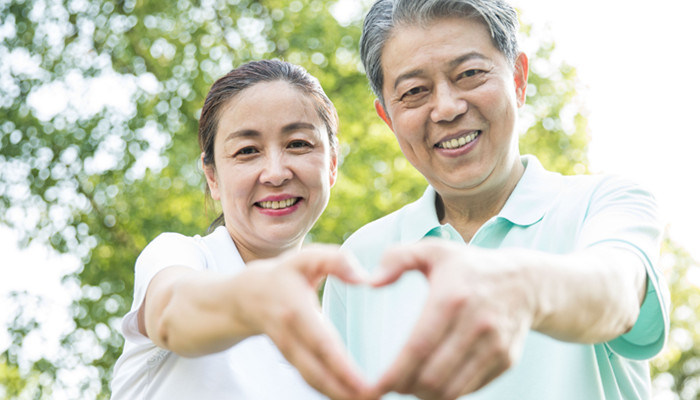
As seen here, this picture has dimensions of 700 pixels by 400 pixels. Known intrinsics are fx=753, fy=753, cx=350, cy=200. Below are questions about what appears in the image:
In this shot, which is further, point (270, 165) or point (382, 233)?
point (382, 233)

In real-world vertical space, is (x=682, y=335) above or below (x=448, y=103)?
below

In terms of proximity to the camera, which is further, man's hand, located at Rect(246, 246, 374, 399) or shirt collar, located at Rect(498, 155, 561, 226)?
shirt collar, located at Rect(498, 155, 561, 226)

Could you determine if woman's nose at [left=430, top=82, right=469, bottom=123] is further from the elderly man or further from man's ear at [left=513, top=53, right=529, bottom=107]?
man's ear at [left=513, top=53, right=529, bottom=107]

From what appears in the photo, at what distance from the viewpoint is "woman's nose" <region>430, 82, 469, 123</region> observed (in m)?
2.39

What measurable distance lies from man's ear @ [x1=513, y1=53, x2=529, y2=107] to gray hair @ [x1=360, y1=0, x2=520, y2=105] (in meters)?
0.08

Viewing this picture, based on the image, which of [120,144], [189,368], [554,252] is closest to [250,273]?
[189,368]

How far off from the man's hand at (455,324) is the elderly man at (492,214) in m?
0.24

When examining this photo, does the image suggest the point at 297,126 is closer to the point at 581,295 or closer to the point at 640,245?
the point at 640,245

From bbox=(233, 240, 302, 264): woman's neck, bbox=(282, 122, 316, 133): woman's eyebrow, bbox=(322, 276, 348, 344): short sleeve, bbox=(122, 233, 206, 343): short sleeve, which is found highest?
bbox=(282, 122, 316, 133): woman's eyebrow

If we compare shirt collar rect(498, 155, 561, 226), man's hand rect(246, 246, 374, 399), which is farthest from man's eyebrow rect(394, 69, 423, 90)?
man's hand rect(246, 246, 374, 399)

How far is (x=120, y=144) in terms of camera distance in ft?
36.0

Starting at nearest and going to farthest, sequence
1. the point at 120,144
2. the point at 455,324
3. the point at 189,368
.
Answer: the point at 455,324 < the point at 189,368 < the point at 120,144

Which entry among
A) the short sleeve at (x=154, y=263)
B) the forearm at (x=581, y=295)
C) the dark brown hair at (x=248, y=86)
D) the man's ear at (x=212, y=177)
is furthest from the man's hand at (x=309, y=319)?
the man's ear at (x=212, y=177)

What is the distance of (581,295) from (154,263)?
114cm
